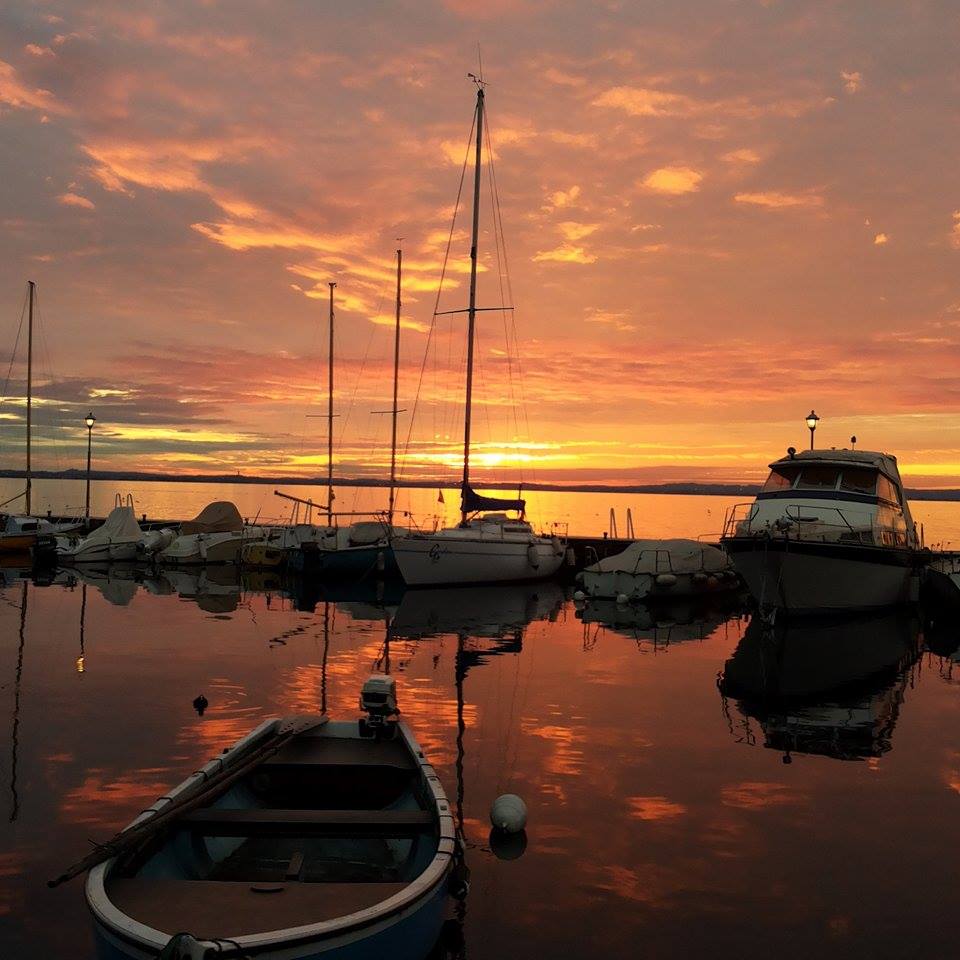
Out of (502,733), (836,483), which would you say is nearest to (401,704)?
(502,733)

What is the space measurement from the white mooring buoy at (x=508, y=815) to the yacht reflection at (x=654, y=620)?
47.3 ft

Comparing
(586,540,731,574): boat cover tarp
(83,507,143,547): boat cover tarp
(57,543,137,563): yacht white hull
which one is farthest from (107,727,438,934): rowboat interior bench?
(83,507,143,547): boat cover tarp

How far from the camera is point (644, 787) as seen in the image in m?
12.3

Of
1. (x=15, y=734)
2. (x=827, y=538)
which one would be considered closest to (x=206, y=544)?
(x=827, y=538)

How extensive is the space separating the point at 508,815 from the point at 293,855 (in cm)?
282

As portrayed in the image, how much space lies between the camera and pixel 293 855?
27.3ft

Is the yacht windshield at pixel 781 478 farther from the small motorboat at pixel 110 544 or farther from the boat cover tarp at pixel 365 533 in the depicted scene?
the small motorboat at pixel 110 544

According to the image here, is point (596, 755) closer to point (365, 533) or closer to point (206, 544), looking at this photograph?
point (365, 533)

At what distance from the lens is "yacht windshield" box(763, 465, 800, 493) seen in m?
31.5

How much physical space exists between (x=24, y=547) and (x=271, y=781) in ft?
148

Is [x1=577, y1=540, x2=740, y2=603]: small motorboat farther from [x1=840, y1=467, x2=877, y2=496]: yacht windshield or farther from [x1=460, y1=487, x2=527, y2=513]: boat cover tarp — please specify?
[x1=840, y1=467, x2=877, y2=496]: yacht windshield

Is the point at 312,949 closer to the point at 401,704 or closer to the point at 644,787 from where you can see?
the point at 644,787

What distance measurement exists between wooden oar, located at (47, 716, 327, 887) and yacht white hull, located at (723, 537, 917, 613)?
1899 cm

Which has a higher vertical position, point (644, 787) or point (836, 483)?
point (836, 483)
